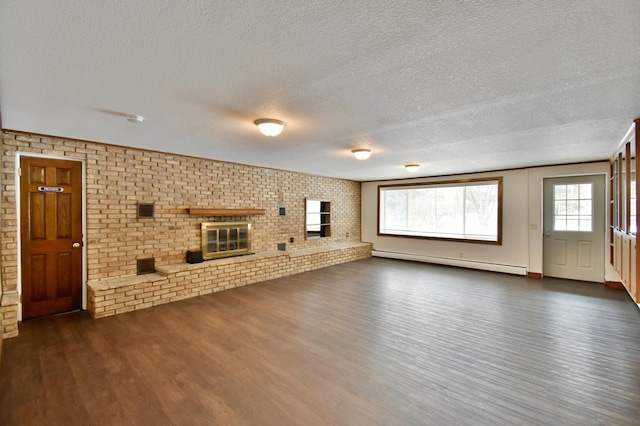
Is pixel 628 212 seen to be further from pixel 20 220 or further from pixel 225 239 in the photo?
pixel 20 220

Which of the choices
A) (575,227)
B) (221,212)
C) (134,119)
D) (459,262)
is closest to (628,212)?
(575,227)

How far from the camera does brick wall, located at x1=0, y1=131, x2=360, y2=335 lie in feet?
11.6

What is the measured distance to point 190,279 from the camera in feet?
15.5

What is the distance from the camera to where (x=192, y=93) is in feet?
7.72

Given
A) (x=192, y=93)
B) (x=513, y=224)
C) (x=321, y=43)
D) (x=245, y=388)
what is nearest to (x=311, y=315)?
(x=245, y=388)

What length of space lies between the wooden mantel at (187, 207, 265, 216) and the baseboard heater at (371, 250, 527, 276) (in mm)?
4181

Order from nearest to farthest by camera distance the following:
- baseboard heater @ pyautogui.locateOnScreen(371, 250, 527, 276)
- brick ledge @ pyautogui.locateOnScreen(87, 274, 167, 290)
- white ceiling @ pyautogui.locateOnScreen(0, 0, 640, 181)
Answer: white ceiling @ pyautogui.locateOnScreen(0, 0, 640, 181), brick ledge @ pyautogui.locateOnScreen(87, 274, 167, 290), baseboard heater @ pyautogui.locateOnScreen(371, 250, 527, 276)

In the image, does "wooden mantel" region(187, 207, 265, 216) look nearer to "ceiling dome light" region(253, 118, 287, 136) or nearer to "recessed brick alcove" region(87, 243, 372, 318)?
"recessed brick alcove" region(87, 243, 372, 318)

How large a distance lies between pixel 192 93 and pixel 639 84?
3.42 m

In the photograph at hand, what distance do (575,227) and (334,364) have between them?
19.3 ft

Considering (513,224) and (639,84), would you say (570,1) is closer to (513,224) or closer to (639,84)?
(639,84)

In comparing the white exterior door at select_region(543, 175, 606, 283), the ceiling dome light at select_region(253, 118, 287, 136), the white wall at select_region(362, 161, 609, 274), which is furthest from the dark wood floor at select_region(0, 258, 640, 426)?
the ceiling dome light at select_region(253, 118, 287, 136)

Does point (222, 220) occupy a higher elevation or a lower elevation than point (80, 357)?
higher

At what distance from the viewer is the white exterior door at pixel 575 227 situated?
549 cm
